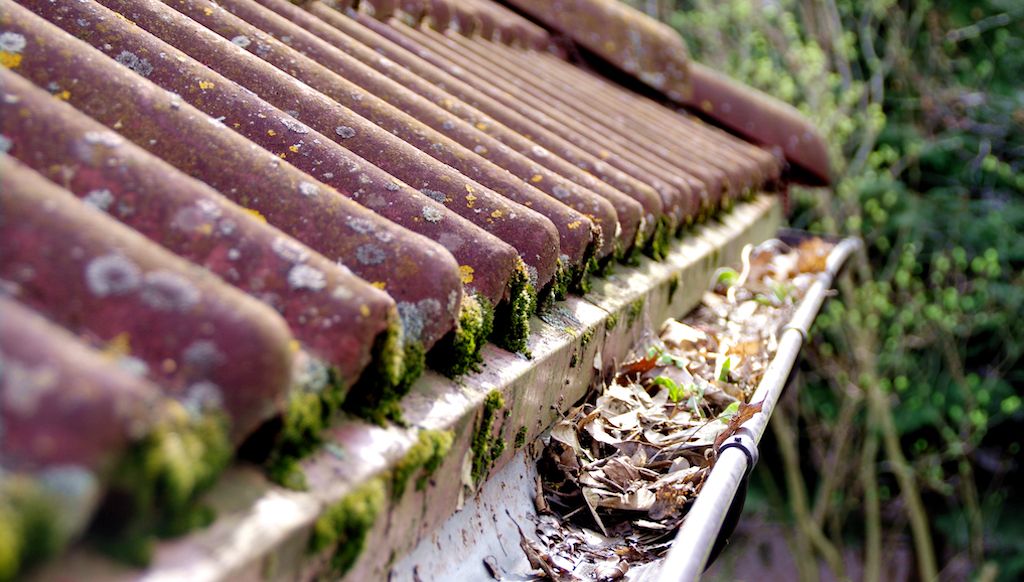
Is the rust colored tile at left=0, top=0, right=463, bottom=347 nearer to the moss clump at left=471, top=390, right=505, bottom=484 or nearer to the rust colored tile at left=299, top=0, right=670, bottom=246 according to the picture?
the moss clump at left=471, top=390, right=505, bottom=484

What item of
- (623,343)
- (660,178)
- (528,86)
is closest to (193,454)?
(623,343)

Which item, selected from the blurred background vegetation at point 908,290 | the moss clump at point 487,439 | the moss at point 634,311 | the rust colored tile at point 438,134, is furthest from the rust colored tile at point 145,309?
the blurred background vegetation at point 908,290

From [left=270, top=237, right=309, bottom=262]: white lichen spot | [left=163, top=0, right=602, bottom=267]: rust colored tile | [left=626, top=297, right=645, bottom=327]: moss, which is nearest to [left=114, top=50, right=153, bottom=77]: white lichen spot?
[left=163, top=0, right=602, bottom=267]: rust colored tile

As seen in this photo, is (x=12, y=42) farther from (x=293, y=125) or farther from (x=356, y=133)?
(x=356, y=133)

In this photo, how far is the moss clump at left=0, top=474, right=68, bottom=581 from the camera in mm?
694

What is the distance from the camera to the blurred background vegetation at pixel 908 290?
928 centimetres

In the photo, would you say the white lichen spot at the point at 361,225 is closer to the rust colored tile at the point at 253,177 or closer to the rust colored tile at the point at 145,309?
the rust colored tile at the point at 253,177

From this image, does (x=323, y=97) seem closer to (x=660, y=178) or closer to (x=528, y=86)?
(x=660, y=178)

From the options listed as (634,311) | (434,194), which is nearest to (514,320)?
(434,194)

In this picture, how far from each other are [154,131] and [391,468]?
2.11 feet

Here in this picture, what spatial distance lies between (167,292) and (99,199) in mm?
259

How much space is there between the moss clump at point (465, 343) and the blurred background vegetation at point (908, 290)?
25.7 feet

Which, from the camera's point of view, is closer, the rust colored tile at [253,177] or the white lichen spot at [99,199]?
the white lichen spot at [99,199]

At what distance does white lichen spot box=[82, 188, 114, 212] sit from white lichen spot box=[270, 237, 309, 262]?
19 centimetres
